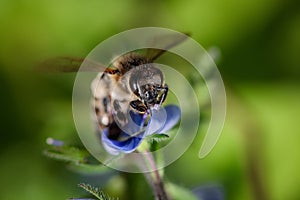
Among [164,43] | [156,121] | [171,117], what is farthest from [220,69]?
[156,121]

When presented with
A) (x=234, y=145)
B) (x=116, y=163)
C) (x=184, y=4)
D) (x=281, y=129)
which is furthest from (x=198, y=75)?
(x=184, y=4)

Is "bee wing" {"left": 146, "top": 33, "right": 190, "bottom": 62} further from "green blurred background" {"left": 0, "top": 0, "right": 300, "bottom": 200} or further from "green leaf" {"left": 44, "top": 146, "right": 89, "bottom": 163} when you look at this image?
"green blurred background" {"left": 0, "top": 0, "right": 300, "bottom": 200}

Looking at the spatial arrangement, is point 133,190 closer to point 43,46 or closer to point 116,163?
point 116,163

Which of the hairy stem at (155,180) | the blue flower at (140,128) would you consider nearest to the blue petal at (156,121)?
the blue flower at (140,128)

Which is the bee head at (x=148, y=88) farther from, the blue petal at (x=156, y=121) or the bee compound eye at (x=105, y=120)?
the bee compound eye at (x=105, y=120)

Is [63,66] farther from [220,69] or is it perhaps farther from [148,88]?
[220,69]

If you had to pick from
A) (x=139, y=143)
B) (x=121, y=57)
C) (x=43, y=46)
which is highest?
(x=43, y=46)

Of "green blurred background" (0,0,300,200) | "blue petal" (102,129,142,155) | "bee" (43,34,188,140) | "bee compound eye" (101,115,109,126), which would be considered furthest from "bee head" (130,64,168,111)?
"green blurred background" (0,0,300,200)
